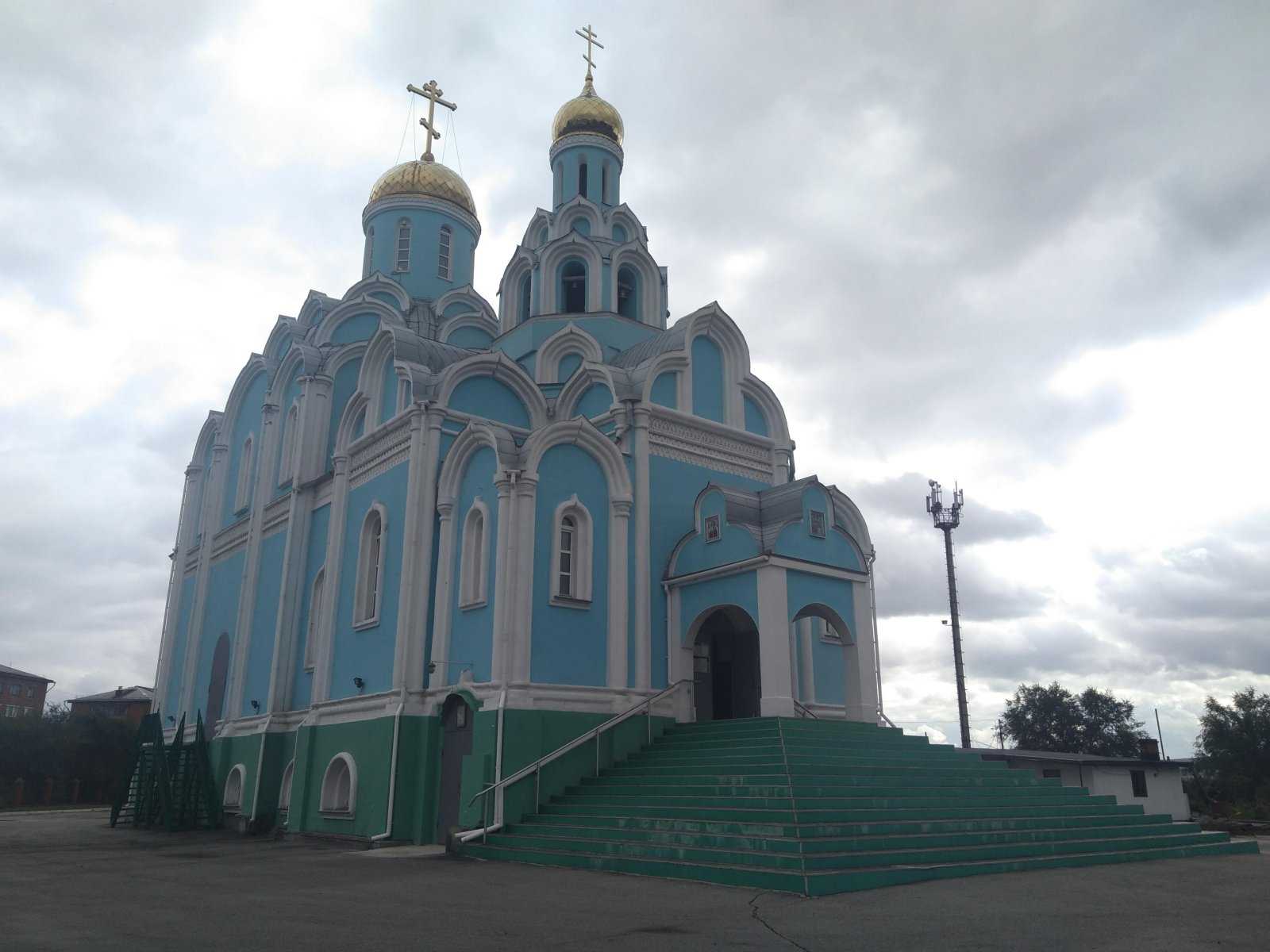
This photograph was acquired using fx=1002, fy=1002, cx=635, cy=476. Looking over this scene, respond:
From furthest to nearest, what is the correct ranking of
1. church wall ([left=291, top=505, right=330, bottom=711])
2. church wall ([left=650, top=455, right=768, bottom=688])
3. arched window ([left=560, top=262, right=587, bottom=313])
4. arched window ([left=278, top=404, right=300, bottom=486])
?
1. arched window ([left=560, top=262, right=587, bottom=313])
2. arched window ([left=278, top=404, right=300, bottom=486])
3. church wall ([left=291, top=505, right=330, bottom=711])
4. church wall ([left=650, top=455, right=768, bottom=688])

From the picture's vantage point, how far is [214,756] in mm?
18734

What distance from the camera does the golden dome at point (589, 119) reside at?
21219mm

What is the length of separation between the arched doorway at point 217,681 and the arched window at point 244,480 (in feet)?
9.12

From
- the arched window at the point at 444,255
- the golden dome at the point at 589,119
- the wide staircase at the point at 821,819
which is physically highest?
the golden dome at the point at 589,119

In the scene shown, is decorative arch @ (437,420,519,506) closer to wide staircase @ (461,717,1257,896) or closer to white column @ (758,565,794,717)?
white column @ (758,565,794,717)

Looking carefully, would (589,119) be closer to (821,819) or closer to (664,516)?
(664,516)

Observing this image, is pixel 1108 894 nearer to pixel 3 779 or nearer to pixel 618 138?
pixel 618 138

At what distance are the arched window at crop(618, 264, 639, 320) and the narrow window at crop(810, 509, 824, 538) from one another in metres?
7.08

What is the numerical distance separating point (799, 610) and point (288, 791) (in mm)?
9200

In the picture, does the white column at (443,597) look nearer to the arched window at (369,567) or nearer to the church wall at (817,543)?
the arched window at (369,567)

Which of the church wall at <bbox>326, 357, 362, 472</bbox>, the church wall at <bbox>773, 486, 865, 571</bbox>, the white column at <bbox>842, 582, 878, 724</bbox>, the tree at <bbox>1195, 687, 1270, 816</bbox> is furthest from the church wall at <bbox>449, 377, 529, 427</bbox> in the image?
the tree at <bbox>1195, 687, 1270, 816</bbox>

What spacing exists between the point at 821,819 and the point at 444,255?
1800cm

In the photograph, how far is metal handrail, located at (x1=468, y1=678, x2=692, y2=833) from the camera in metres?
12.0

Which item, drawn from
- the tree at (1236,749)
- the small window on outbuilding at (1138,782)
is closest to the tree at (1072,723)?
the tree at (1236,749)
